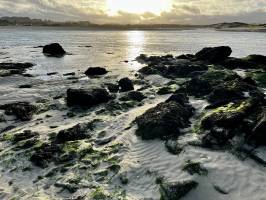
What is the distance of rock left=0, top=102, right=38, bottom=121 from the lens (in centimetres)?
1931

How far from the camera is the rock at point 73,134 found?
15672mm

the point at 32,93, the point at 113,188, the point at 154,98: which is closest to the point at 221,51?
the point at 154,98

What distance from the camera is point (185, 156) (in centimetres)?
1343

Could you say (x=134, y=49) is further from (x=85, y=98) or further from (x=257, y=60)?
(x=85, y=98)

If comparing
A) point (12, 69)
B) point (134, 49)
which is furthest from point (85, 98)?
point (134, 49)

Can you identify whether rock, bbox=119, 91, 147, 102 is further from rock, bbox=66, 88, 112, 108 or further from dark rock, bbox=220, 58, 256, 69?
dark rock, bbox=220, 58, 256, 69

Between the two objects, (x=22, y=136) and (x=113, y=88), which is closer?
(x=22, y=136)

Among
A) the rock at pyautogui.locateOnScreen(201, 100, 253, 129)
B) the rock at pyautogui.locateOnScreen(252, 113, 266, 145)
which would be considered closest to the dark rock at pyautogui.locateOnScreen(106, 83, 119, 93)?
the rock at pyautogui.locateOnScreen(201, 100, 253, 129)

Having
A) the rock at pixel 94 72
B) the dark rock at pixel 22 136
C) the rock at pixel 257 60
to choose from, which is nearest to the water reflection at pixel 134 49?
the rock at pixel 94 72

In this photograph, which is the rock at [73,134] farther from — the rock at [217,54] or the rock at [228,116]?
the rock at [217,54]

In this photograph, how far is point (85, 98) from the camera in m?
20.8

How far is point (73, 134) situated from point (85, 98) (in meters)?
5.11

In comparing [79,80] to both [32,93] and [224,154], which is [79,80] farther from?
[224,154]

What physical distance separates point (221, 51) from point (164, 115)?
22.6m
